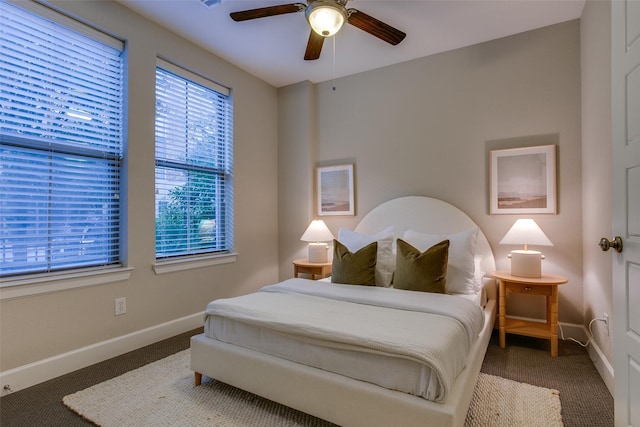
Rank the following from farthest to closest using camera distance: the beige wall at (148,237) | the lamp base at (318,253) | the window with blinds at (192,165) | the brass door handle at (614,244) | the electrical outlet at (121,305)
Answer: the lamp base at (318,253) → the window with blinds at (192,165) → the electrical outlet at (121,305) → the beige wall at (148,237) → the brass door handle at (614,244)

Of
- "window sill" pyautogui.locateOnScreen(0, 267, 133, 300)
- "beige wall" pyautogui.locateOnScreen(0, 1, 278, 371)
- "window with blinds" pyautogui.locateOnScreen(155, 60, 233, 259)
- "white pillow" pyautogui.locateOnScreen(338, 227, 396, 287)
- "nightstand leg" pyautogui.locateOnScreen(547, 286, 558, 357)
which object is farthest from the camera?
"window with blinds" pyautogui.locateOnScreen(155, 60, 233, 259)

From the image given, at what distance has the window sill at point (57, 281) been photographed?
6.51 ft

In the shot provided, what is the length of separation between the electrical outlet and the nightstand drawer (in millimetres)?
3190

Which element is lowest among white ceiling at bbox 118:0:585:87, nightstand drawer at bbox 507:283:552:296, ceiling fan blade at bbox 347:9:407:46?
nightstand drawer at bbox 507:283:552:296

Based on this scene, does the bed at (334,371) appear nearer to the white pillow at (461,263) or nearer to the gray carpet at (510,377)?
the white pillow at (461,263)

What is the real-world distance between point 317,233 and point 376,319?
6.44 feet

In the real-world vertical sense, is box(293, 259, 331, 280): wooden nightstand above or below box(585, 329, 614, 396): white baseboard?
above

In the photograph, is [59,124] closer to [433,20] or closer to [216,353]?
[216,353]

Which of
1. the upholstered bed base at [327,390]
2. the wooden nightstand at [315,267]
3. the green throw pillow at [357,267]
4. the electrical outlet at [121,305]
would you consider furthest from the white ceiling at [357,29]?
the upholstered bed base at [327,390]

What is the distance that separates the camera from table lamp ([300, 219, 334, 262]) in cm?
358

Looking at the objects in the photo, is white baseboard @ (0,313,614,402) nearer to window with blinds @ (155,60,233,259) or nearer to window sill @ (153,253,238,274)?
window sill @ (153,253,238,274)

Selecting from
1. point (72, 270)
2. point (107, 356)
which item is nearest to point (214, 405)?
point (107, 356)

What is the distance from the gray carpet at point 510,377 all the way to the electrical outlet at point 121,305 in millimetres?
348

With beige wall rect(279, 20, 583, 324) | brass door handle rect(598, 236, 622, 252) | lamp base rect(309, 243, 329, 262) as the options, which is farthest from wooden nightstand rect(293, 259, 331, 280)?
brass door handle rect(598, 236, 622, 252)
